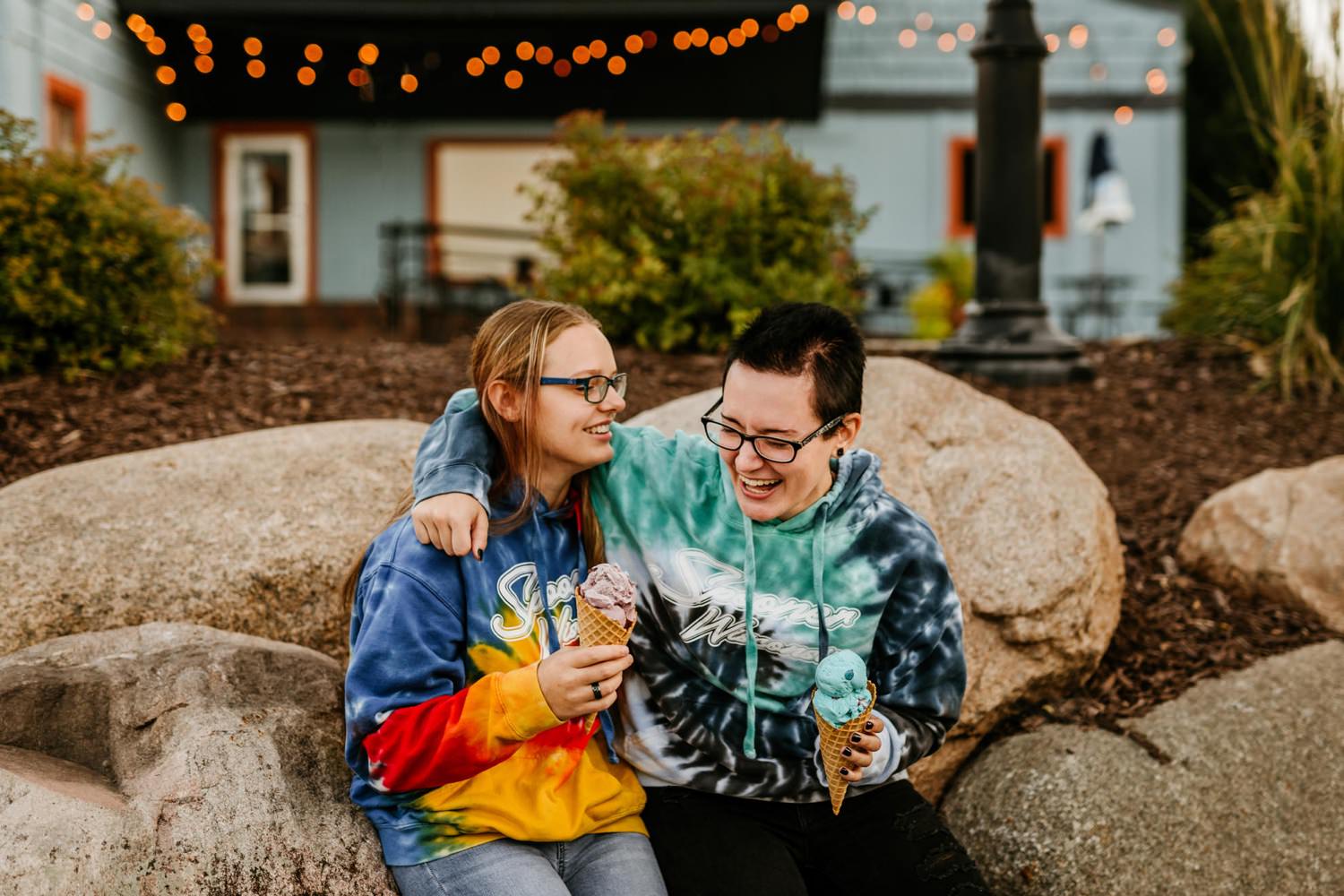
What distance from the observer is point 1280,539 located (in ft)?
14.7

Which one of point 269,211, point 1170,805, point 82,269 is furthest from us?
point 269,211

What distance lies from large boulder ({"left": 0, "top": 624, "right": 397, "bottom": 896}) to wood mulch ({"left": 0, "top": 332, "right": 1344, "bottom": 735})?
209cm

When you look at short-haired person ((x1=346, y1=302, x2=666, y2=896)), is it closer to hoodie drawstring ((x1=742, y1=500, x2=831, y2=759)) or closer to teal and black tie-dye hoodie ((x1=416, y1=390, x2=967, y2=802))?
teal and black tie-dye hoodie ((x1=416, y1=390, x2=967, y2=802))

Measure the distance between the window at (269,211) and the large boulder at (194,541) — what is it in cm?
1243

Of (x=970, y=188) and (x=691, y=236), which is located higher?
(x=970, y=188)

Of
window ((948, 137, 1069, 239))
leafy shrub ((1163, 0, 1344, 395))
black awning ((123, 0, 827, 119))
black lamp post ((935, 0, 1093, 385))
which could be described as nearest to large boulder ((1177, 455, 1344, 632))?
black lamp post ((935, 0, 1093, 385))

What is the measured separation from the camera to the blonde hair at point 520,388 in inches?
106

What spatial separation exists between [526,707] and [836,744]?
66 cm

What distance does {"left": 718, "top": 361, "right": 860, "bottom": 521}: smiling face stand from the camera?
2.63 meters

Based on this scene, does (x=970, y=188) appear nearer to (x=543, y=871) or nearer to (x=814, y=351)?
(x=814, y=351)

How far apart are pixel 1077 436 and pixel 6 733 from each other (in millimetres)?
4652

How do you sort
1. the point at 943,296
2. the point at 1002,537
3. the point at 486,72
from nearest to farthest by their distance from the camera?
the point at 1002,537 → the point at 943,296 → the point at 486,72

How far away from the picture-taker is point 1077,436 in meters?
5.68

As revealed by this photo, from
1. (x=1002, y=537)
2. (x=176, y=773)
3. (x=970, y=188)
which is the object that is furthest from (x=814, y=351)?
(x=970, y=188)
